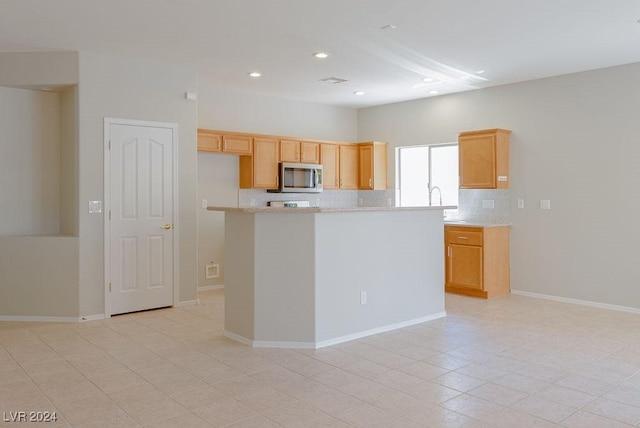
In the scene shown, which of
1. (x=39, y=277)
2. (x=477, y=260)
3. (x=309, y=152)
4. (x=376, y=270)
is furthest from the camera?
(x=309, y=152)

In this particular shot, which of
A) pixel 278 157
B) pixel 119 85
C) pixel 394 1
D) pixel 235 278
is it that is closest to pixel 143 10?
pixel 119 85

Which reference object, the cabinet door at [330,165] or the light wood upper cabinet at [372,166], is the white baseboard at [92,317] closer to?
the cabinet door at [330,165]

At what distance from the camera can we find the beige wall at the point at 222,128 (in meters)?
6.81

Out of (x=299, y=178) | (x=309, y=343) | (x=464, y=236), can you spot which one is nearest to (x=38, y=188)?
(x=299, y=178)

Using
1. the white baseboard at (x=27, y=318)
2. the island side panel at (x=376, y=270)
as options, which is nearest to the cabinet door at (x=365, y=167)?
the island side panel at (x=376, y=270)

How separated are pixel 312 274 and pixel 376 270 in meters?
0.76

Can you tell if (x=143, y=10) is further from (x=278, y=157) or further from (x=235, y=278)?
(x=278, y=157)

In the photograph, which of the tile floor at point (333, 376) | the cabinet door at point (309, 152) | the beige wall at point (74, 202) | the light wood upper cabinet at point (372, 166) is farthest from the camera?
the light wood upper cabinet at point (372, 166)

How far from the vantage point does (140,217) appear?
5.52 meters

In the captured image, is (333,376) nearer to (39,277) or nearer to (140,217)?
(140,217)

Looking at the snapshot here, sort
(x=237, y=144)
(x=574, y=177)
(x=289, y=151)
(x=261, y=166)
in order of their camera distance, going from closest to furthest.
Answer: (x=574, y=177)
(x=237, y=144)
(x=261, y=166)
(x=289, y=151)

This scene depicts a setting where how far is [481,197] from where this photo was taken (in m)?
6.90

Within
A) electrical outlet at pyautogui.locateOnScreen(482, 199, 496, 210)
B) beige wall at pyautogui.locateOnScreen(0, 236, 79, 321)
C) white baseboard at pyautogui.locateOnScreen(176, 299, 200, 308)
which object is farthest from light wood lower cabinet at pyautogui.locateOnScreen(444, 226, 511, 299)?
beige wall at pyautogui.locateOnScreen(0, 236, 79, 321)

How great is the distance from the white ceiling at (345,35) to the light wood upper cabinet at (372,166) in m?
1.91
